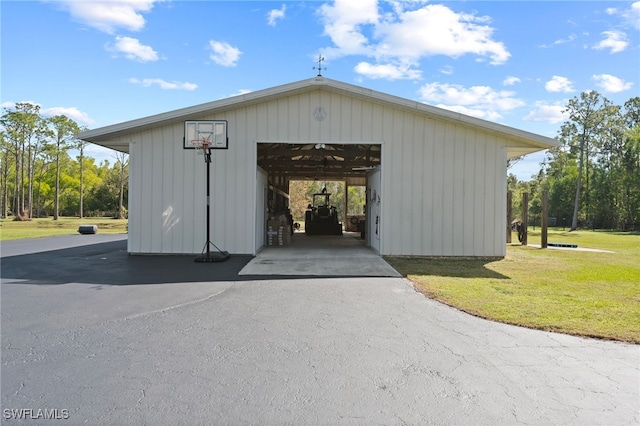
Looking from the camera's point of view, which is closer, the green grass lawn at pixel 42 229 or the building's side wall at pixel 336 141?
the building's side wall at pixel 336 141

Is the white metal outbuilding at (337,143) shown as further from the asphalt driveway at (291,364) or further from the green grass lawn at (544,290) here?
the asphalt driveway at (291,364)

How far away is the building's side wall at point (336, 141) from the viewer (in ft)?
35.7

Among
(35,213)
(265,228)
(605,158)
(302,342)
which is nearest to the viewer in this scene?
(302,342)

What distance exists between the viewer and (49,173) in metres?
48.3

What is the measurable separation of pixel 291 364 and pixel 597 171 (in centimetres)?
4776

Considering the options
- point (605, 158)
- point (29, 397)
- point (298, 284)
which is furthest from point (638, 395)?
point (605, 158)

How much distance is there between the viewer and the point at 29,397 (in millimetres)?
2904

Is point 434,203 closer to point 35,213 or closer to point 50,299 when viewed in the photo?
point 50,299

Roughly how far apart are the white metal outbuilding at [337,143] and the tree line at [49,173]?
97.5ft

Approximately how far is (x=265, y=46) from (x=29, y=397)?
35.5 feet

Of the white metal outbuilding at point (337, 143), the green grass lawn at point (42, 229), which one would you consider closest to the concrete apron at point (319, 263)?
the white metal outbuilding at point (337, 143)

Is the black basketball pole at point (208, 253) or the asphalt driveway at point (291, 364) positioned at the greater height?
the black basketball pole at point (208, 253)

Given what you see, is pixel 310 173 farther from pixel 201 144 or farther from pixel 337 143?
pixel 201 144

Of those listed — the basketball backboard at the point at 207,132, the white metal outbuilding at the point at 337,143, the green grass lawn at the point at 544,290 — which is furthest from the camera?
the white metal outbuilding at the point at 337,143
